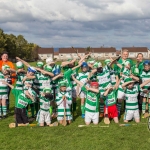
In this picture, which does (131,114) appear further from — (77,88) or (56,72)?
(56,72)

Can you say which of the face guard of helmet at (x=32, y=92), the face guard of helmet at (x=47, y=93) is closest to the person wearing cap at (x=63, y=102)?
the face guard of helmet at (x=47, y=93)

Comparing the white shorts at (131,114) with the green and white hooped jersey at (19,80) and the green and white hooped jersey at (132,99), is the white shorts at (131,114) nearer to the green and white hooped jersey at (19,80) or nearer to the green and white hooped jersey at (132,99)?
the green and white hooped jersey at (132,99)

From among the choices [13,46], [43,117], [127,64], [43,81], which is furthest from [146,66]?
[13,46]

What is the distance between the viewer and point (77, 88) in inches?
387

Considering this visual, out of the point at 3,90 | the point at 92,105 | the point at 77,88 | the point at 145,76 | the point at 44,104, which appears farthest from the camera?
the point at 77,88

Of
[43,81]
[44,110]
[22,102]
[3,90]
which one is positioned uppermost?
[43,81]

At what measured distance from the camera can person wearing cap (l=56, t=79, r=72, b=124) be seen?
856 centimetres

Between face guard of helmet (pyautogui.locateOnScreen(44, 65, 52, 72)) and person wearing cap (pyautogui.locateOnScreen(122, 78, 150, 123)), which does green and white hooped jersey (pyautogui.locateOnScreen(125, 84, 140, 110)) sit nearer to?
person wearing cap (pyautogui.locateOnScreen(122, 78, 150, 123))

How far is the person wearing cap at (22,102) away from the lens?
8406 millimetres

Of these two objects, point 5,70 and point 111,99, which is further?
point 5,70

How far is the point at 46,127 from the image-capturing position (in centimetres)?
824

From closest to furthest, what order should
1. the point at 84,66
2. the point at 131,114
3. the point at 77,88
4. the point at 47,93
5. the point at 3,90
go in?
the point at 47,93, the point at 131,114, the point at 84,66, the point at 3,90, the point at 77,88

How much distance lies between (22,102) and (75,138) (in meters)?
2.28

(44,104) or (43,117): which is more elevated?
(44,104)
